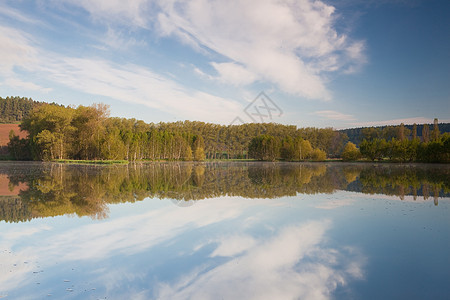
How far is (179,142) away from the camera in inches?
3472

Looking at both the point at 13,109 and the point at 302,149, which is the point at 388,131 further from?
the point at 13,109

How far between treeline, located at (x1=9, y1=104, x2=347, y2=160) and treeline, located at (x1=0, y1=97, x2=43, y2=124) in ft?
178

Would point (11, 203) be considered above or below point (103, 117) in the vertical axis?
below

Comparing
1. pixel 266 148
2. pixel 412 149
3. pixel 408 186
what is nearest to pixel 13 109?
pixel 266 148

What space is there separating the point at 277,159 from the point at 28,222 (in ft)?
306

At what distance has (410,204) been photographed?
1202 cm

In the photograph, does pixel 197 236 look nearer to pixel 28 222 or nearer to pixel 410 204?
pixel 28 222

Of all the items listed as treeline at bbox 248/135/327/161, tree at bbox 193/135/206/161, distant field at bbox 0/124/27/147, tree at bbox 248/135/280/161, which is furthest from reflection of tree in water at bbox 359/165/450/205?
distant field at bbox 0/124/27/147

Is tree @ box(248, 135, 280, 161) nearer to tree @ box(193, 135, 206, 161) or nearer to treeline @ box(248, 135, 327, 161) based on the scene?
treeline @ box(248, 135, 327, 161)

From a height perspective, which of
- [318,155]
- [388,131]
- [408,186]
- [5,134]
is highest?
[388,131]

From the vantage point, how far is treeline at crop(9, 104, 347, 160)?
187 feet

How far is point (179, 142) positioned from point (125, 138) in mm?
19900

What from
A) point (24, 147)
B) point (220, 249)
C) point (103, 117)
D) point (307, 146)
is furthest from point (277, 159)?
point (220, 249)

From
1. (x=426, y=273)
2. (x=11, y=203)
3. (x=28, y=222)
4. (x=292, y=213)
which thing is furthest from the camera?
(x=11, y=203)
